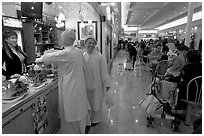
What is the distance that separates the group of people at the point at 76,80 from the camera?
2.30 m

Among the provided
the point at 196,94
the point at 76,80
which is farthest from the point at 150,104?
the point at 76,80

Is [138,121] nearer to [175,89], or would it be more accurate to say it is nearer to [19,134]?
[175,89]

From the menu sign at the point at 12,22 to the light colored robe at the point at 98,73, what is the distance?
10.2ft

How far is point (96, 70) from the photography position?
9.37 feet

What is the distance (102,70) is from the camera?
291 centimetres

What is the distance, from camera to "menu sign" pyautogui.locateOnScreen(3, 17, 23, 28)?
15.7 ft

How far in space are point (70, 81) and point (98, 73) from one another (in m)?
0.68

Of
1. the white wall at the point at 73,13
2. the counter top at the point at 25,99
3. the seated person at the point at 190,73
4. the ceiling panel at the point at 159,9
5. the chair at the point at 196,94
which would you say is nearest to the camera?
the counter top at the point at 25,99

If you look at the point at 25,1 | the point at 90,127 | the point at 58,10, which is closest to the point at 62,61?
the point at 90,127

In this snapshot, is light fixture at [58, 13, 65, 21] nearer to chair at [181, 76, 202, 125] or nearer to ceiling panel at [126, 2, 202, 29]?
chair at [181, 76, 202, 125]

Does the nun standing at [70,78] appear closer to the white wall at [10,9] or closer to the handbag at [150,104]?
the handbag at [150,104]

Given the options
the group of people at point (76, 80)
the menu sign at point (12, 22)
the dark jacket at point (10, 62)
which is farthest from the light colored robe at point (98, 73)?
the menu sign at point (12, 22)

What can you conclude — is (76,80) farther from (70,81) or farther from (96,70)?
(96,70)

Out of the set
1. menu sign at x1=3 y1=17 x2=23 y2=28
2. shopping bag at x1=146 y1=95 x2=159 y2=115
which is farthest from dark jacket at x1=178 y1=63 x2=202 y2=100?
menu sign at x1=3 y1=17 x2=23 y2=28
